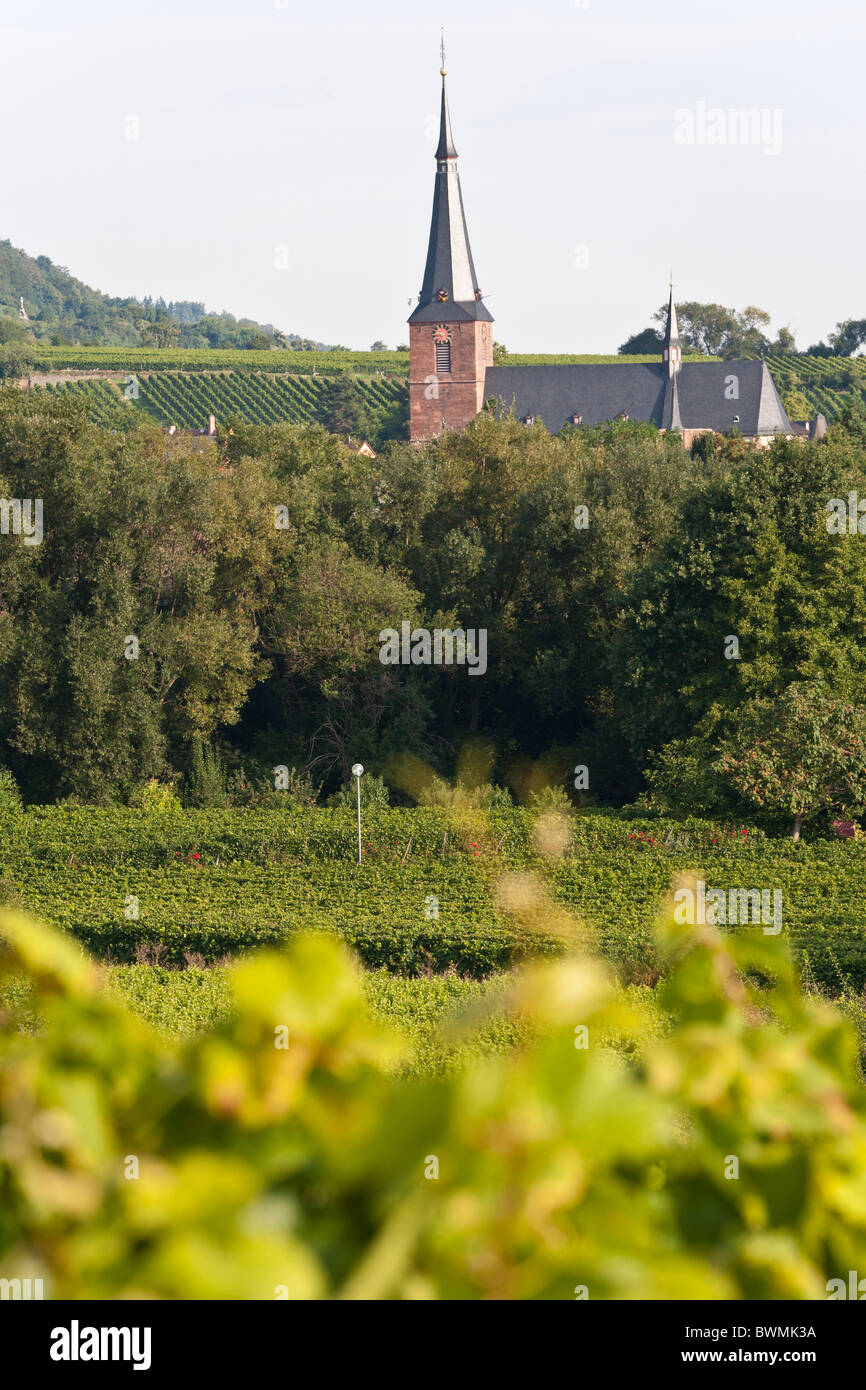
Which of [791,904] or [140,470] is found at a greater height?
[140,470]

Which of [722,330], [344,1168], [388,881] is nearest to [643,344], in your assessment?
[722,330]

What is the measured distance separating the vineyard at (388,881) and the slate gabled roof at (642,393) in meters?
57.7

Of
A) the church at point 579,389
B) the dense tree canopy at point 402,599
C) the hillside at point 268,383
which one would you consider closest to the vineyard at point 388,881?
the dense tree canopy at point 402,599

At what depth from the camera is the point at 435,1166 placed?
3.46 ft

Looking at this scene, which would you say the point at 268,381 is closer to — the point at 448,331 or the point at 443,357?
the point at 443,357

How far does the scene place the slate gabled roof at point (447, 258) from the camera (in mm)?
63719

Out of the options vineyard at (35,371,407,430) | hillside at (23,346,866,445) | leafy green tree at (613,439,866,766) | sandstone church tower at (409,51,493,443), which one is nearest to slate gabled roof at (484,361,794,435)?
sandstone church tower at (409,51,493,443)

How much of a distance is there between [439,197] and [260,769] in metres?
45.3

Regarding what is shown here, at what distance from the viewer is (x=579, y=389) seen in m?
77.9

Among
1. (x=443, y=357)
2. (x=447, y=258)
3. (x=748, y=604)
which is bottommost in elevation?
(x=748, y=604)

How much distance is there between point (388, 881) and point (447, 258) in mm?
55529

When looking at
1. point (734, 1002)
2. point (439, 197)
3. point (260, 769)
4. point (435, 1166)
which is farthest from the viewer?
point (439, 197)
